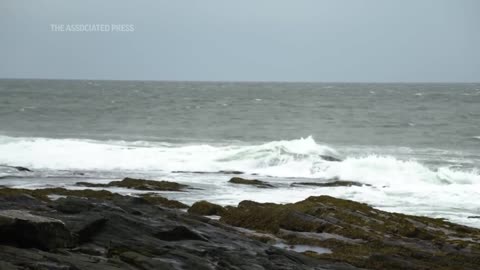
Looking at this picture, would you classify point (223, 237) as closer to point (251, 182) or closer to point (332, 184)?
point (251, 182)

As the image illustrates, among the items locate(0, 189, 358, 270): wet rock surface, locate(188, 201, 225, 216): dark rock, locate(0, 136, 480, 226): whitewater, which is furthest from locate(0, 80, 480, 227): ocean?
locate(0, 189, 358, 270): wet rock surface

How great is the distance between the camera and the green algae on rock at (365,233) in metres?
15.2

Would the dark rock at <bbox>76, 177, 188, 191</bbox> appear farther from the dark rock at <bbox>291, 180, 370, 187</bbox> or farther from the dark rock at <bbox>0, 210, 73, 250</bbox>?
the dark rock at <bbox>0, 210, 73, 250</bbox>

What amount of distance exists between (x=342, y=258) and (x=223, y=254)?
11.7ft

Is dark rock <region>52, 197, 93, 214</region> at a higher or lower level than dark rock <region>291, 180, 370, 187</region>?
higher

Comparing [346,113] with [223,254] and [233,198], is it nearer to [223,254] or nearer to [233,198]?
[233,198]

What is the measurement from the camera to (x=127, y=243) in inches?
498

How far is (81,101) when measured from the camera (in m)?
103

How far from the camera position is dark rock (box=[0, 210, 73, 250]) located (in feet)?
36.4

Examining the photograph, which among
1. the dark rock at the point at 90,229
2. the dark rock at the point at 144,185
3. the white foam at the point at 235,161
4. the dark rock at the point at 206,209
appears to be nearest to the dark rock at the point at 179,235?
the dark rock at the point at 90,229

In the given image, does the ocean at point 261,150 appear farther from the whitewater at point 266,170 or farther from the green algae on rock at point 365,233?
the green algae on rock at point 365,233

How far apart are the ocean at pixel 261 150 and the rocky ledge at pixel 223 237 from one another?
4869 mm

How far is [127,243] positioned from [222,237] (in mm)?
3080

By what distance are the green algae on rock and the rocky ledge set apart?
0.03 metres
